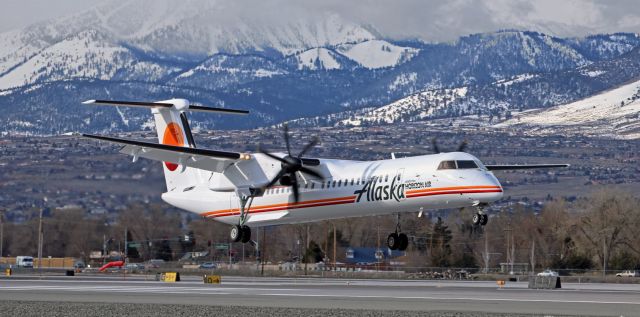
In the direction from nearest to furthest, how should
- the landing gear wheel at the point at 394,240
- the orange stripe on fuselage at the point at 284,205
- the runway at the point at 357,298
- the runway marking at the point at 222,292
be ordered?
1. the runway at the point at 357,298
2. the runway marking at the point at 222,292
3. the landing gear wheel at the point at 394,240
4. the orange stripe on fuselage at the point at 284,205

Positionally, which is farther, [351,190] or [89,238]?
[89,238]

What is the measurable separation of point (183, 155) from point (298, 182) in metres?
5.73

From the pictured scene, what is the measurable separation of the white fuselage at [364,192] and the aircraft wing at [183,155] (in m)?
1.51

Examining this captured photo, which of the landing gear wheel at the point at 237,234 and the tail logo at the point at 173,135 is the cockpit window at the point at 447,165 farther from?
the tail logo at the point at 173,135

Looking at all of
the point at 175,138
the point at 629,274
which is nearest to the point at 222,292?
the point at 175,138

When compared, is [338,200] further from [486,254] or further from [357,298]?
[486,254]

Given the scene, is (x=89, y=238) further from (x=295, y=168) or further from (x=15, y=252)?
(x=295, y=168)

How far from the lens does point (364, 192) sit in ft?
183

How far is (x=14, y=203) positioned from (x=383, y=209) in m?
35.1

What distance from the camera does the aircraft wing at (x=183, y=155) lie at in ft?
188

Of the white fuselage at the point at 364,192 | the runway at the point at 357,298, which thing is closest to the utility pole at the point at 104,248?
the white fuselage at the point at 364,192

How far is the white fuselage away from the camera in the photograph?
52.3m

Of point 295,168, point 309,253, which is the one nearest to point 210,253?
point 309,253

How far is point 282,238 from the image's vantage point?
139750 mm
